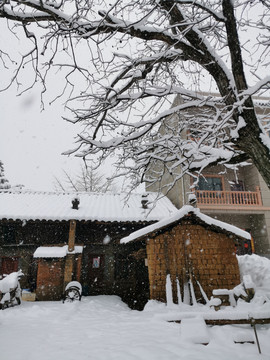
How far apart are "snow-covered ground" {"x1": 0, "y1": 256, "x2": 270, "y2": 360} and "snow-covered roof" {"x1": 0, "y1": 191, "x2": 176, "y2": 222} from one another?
4.49 metres

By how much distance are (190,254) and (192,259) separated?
196 millimetres

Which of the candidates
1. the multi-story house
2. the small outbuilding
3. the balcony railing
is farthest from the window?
the small outbuilding

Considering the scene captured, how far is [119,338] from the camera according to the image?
510cm

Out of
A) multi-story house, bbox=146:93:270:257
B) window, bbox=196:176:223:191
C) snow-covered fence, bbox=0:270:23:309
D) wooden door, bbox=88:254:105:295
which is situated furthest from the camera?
window, bbox=196:176:223:191

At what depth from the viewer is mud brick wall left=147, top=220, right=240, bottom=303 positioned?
9117mm

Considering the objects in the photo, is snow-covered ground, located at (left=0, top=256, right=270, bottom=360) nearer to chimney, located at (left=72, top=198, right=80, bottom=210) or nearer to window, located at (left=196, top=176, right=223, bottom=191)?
chimney, located at (left=72, top=198, right=80, bottom=210)

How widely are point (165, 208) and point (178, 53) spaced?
10.5 metres

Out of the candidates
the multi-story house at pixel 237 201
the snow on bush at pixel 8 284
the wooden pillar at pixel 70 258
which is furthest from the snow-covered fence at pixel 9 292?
the multi-story house at pixel 237 201

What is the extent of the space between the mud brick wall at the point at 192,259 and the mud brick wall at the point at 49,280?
14.6 ft

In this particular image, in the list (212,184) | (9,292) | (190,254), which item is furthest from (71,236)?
(212,184)

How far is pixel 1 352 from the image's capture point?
412 cm

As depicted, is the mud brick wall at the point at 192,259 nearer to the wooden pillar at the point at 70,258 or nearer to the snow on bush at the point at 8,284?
the wooden pillar at the point at 70,258

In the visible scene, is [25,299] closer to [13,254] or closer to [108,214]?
[13,254]

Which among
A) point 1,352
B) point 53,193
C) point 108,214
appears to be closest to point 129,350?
point 1,352
